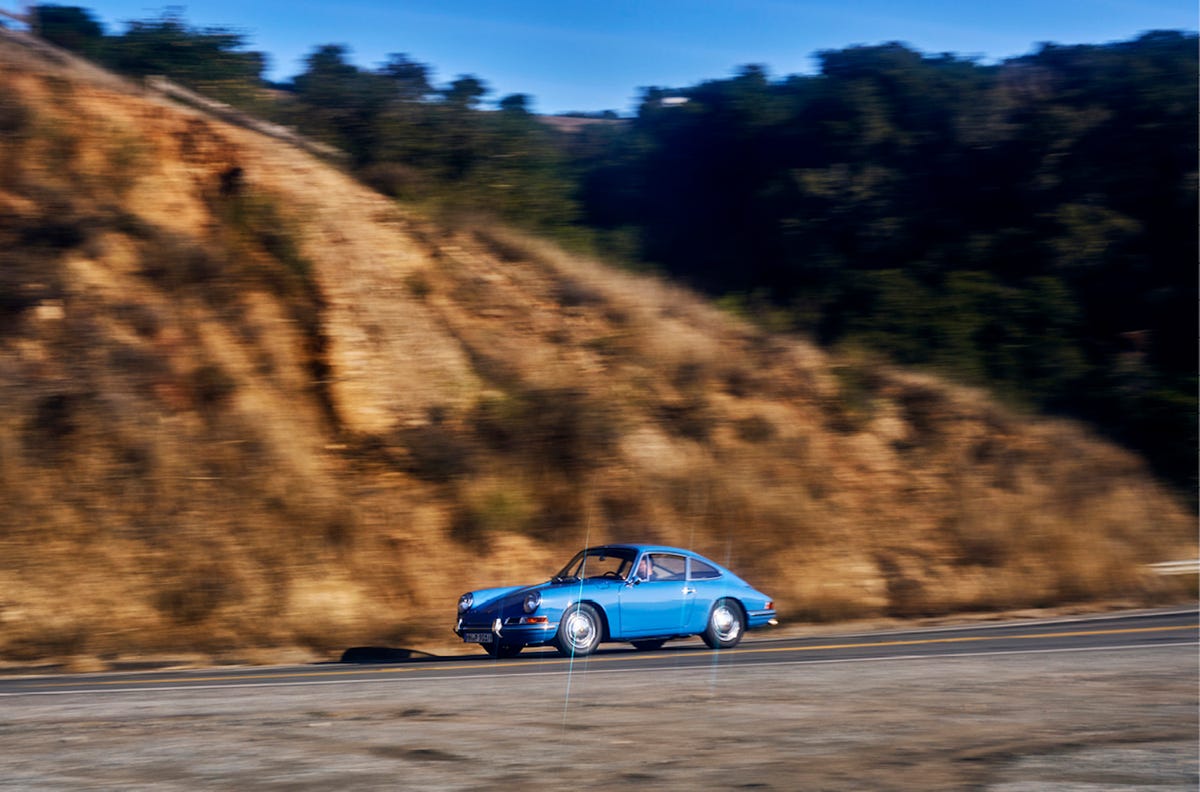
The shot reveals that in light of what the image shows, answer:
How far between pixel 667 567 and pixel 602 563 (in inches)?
30.9

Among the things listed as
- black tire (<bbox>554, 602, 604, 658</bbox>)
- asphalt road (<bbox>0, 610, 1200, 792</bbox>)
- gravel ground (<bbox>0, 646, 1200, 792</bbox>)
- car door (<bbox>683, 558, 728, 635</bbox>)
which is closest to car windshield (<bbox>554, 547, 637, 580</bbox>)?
black tire (<bbox>554, 602, 604, 658</bbox>)

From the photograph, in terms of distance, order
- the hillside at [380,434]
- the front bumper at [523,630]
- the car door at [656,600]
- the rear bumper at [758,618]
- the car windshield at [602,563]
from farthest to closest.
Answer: the hillside at [380,434], the rear bumper at [758,618], the car windshield at [602,563], the car door at [656,600], the front bumper at [523,630]

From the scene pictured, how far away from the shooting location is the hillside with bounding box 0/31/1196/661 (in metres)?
17.1

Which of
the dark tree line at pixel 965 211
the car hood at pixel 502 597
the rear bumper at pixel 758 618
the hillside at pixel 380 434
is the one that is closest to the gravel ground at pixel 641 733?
the car hood at pixel 502 597

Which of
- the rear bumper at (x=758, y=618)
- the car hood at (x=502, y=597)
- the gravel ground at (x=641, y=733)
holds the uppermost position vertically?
the car hood at (x=502, y=597)

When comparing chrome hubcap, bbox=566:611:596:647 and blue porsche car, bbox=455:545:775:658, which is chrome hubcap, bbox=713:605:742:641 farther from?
chrome hubcap, bbox=566:611:596:647

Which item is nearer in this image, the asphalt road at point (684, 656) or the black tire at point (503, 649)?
the asphalt road at point (684, 656)

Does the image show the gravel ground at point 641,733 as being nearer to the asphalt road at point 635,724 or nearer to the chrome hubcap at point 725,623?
the asphalt road at point 635,724

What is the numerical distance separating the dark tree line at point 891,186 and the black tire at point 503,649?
13654 millimetres

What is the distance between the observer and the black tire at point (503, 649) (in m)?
13.6

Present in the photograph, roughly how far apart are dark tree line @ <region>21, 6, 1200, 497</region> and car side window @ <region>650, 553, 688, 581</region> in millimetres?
13355

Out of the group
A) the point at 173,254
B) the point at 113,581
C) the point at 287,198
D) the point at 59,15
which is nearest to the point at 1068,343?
the point at 287,198

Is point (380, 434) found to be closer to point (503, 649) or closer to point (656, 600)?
point (503, 649)

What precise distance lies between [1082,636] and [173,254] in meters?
15.7
